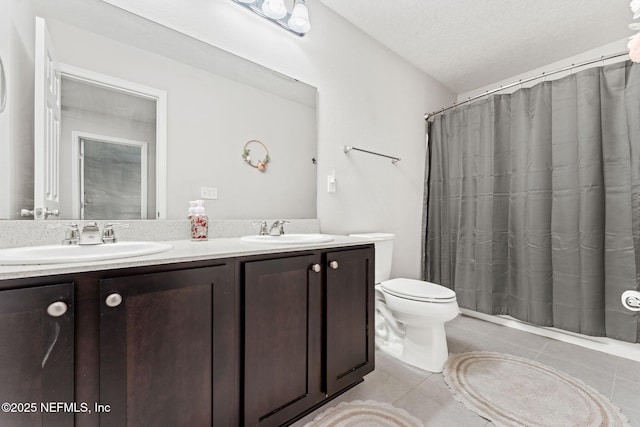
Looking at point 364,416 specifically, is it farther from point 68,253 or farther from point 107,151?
point 107,151

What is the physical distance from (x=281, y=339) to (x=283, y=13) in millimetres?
1731

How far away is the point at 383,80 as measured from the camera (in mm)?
2316

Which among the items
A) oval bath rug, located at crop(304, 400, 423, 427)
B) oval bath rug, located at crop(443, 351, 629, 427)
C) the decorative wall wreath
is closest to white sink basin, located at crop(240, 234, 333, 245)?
the decorative wall wreath

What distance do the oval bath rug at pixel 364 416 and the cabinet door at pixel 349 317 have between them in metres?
0.10

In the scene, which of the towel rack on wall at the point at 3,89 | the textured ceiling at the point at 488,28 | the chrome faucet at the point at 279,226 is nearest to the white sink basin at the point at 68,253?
the towel rack on wall at the point at 3,89

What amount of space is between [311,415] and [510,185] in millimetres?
2225

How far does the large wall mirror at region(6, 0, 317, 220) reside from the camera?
1.11 m

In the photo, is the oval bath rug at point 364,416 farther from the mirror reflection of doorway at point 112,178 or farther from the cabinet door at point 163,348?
the mirror reflection of doorway at point 112,178

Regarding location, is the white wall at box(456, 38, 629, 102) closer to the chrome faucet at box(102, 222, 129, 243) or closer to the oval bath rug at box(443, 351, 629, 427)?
the oval bath rug at box(443, 351, 629, 427)

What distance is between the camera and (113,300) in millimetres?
734

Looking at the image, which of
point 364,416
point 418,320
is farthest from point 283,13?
point 364,416

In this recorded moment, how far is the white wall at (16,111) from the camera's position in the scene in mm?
957

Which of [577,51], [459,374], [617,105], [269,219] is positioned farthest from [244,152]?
[577,51]

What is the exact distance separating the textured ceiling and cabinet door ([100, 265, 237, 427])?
79.4 inches
